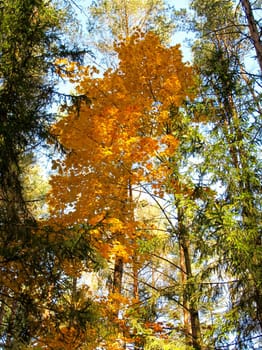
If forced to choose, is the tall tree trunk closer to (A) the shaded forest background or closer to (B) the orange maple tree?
(A) the shaded forest background

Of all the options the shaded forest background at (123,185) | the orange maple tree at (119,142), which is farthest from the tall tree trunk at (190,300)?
the orange maple tree at (119,142)

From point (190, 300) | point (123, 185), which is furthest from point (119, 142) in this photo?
point (190, 300)

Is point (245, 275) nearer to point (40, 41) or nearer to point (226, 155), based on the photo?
point (226, 155)

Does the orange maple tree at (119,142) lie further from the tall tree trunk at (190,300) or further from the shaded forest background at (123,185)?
the tall tree trunk at (190,300)

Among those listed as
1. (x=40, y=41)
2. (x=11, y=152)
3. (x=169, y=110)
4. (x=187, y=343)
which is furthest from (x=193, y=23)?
(x=187, y=343)

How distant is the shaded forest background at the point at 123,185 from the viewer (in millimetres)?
4406

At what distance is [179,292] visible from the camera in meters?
5.73

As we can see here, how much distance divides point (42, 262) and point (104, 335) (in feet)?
7.95

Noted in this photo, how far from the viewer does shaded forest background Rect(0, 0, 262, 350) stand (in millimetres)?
4406

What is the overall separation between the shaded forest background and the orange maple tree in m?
0.03

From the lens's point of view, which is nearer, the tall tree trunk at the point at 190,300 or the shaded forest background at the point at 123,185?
the shaded forest background at the point at 123,185

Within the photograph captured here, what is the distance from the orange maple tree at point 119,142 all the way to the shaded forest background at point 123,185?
26mm

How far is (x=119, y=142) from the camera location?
255 inches

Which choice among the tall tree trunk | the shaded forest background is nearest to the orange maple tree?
the shaded forest background
